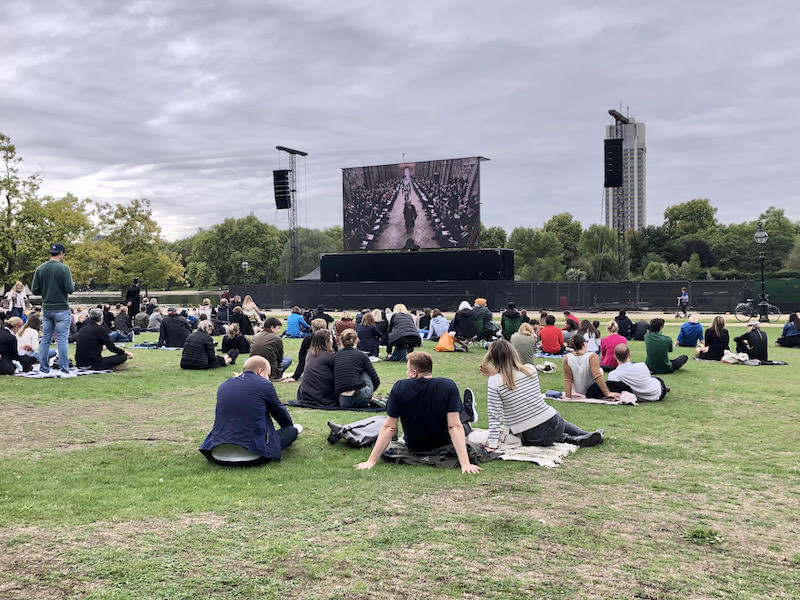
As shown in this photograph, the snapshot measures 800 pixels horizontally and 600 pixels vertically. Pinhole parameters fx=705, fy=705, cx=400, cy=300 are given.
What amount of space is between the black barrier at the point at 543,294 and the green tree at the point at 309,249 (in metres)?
43.7

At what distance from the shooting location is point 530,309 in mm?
40125

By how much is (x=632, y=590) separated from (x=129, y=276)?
186 ft

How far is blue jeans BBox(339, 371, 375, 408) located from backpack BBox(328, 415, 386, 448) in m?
1.81

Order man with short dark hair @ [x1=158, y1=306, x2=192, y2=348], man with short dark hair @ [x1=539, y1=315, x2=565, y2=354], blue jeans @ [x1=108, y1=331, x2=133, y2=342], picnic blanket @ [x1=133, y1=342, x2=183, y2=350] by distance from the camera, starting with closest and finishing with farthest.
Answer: man with short dark hair @ [x1=539, y1=315, x2=565, y2=354] < picnic blanket @ [x1=133, y1=342, x2=183, y2=350] < man with short dark hair @ [x1=158, y1=306, x2=192, y2=348] < blue jeans @ [x1=108, y1=331, x2=133, y2=342]

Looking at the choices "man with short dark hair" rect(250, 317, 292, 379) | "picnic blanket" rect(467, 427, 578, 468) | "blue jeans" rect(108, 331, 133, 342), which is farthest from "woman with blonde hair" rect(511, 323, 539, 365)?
"blue jeans" rect(108, 331, 133, 342)

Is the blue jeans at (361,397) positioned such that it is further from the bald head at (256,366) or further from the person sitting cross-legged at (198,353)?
the person sitting cross-legged at (198,353)

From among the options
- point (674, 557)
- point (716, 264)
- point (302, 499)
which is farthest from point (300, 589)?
point (716, 264)

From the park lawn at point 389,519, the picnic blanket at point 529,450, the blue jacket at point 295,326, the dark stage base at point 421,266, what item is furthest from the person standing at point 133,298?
the picnic blanket at point 529,450

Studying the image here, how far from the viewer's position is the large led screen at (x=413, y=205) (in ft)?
132

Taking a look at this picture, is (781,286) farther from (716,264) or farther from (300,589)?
(716,264)

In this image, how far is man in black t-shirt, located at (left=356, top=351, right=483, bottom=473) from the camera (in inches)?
240

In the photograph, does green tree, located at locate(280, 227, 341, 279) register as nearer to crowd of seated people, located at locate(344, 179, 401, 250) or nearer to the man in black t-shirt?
crowd of seated people, located at locate(344, 179, 401, 250)

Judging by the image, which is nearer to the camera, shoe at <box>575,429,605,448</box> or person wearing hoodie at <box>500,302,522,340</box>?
shoe at <box>575,429,605,448</box>

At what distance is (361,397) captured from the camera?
9266mm
